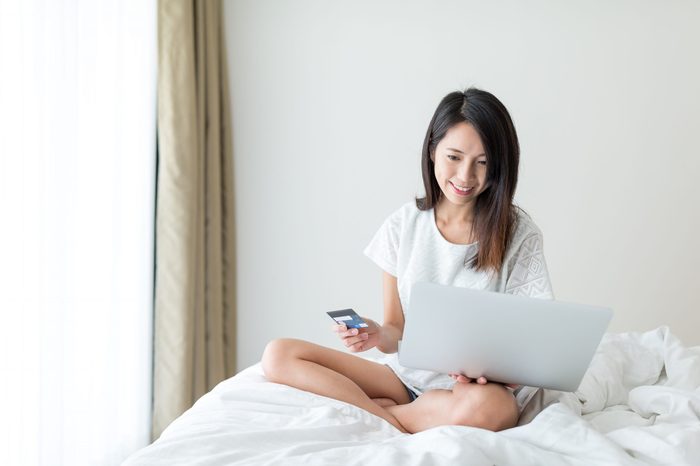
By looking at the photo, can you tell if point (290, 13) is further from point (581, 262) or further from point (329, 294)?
point (581, 262)

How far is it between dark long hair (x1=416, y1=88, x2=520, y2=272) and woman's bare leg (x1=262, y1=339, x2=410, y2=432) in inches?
14.9

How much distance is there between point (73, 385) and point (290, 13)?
6.11 feet

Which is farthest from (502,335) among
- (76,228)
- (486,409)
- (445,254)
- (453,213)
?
(76,228)

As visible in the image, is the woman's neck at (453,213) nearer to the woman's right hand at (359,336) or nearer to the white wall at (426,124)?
the woman's right hand at (359,336)

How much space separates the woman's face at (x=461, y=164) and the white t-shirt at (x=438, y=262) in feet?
0.44

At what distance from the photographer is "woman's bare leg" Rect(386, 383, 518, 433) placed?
64.2 inches

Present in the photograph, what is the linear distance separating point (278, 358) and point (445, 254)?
0.52 meters

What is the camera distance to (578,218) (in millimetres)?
3348

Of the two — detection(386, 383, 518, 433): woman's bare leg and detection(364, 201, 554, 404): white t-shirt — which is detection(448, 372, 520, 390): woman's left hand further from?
detection(364, 201, 554, 404): white t-shirt

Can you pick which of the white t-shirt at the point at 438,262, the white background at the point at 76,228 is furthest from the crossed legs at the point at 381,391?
the white background at the point at 76,228

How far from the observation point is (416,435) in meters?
1.46

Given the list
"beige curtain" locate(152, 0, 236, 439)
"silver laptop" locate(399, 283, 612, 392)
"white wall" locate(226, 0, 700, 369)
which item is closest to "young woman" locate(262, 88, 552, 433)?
"silver laptop" locate(399, 283, 612, 392)

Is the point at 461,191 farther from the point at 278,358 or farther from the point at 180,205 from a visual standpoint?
the point at 180,205

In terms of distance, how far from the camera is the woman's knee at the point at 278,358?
181cm
